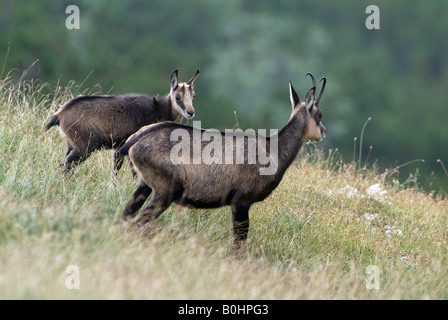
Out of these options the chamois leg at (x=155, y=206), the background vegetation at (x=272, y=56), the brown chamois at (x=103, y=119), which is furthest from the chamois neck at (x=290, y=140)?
the background vegetation at (x=272, y=56)

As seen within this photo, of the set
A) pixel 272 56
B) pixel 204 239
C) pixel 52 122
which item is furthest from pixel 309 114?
pixel 272 56

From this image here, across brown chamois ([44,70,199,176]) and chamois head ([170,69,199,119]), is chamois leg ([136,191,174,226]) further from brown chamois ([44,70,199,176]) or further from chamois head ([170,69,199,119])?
chamois head ([170,69,199,119])

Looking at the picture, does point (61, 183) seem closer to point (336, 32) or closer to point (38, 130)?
point (38, 130)

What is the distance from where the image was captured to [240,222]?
7.19 m

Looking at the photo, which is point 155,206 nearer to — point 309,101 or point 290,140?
point 290,140

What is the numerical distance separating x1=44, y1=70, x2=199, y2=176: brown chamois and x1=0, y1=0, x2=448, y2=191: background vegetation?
2076 centimetres

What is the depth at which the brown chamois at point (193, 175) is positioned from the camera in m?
6.80

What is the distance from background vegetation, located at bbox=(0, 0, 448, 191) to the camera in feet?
117

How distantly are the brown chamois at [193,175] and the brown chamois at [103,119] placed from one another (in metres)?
1.38

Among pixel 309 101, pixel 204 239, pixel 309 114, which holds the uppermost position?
pixel 309 101

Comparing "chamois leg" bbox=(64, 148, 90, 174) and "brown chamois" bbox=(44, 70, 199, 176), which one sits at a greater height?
"brown chamois" bbox=(44, 70, 199, 176)

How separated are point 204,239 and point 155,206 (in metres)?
0.70
